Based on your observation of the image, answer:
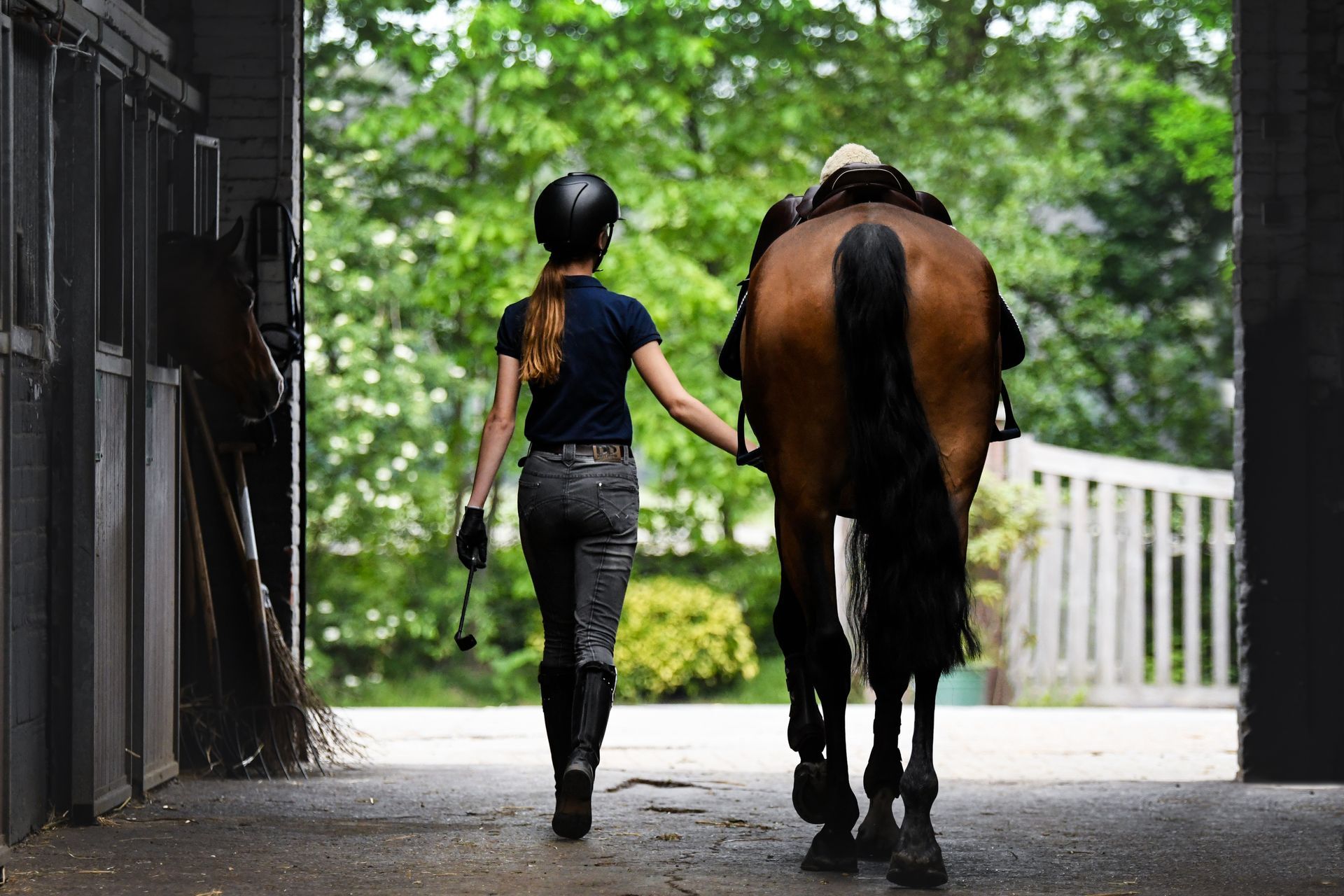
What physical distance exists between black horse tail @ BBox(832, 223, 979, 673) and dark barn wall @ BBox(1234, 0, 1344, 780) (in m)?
2.60

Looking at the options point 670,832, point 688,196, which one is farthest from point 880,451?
point 688,196

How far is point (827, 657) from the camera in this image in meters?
4.09

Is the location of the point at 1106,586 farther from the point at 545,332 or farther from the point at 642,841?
the point at 545,332

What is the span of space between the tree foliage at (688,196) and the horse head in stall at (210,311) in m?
6.09

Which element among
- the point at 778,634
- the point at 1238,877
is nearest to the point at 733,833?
the point at 778,634

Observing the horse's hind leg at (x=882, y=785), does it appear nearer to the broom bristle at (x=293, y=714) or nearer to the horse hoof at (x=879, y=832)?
the horse hoof at (x=879, y=832)

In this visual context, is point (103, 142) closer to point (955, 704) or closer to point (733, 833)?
point (733, 833)

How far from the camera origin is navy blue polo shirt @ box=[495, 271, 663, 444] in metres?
4.49

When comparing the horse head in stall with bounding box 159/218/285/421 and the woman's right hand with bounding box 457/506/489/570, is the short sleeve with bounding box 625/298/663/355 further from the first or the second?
the horse head in stall with bounding box 159/218/285/421

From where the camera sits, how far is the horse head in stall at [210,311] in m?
5.52

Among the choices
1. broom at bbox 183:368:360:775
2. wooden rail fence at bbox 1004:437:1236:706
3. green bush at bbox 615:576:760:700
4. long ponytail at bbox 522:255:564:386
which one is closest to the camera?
long ponytail at bbox 522:255:564:386

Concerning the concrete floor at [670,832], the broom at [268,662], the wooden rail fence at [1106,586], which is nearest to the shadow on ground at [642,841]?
the concrete floor at [670,832]

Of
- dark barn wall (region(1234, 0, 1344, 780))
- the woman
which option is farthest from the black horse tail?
dark barn wall (region(1234, 0, 1344, 780))

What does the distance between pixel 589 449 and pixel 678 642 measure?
24.9 ft
